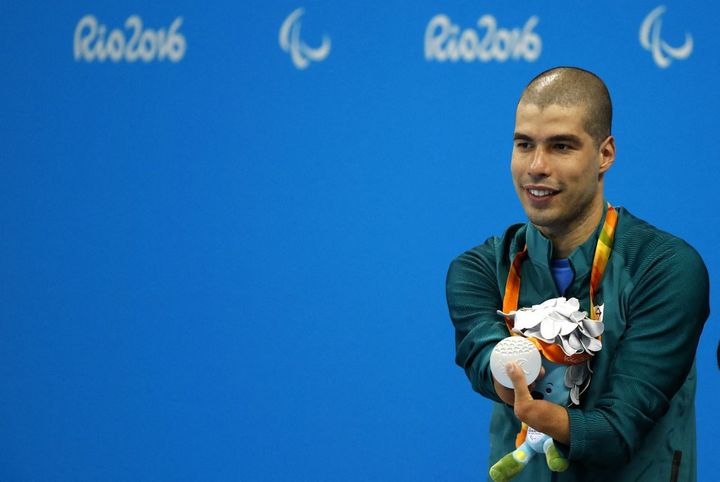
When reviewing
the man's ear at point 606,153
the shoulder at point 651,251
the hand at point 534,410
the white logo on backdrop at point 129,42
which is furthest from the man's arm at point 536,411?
the white logo on backdrop at point 129,42

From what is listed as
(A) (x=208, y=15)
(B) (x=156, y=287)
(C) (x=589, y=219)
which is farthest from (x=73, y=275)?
(C) (x=589, y=219)

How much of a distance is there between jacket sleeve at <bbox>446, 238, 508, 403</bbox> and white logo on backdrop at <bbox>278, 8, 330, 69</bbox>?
136cm

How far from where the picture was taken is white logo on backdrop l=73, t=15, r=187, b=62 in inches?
128

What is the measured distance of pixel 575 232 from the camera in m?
1.80

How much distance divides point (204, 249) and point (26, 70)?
0.75 metres

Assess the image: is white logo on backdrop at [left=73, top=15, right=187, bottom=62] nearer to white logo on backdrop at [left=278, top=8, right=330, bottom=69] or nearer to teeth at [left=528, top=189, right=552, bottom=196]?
white logo on backdrop at [left=278, top=8, right=330, bottom=69]

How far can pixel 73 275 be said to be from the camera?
11.0ft

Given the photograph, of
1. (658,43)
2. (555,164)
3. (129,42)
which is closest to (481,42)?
(658,43)

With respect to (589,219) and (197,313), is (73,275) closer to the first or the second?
(197,313)

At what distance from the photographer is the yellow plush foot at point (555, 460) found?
1.68 m

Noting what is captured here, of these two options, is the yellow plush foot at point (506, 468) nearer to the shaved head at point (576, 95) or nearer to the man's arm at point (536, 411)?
the man's arm at point (536, 411)

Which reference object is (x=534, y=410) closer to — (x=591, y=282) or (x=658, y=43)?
(x=591, y=282)

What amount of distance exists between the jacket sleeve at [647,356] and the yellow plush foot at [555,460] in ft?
0.12

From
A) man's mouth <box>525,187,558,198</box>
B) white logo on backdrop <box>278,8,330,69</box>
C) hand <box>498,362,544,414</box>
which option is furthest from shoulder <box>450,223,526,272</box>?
white logo on backdrop <box>278,8,330,69</box>
